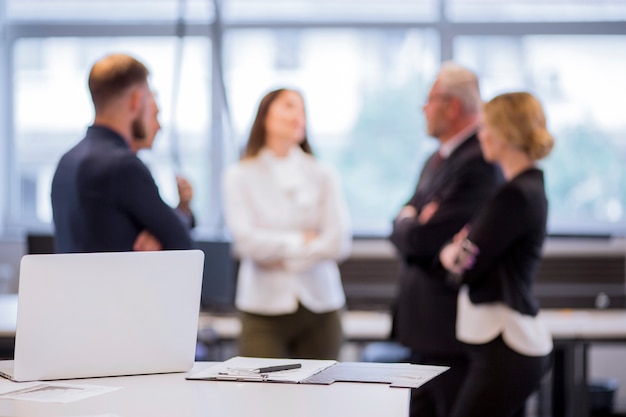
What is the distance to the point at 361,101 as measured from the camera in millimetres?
6156

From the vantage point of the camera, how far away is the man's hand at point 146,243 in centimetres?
249

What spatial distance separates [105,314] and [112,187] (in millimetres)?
557

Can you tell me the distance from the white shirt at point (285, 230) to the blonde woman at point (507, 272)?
0.74 meters

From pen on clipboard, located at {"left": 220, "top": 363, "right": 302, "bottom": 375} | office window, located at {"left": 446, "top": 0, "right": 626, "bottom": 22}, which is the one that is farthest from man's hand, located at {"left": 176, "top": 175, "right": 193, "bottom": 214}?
office window, located at {"left": 446, "top": 0, "right": 626, "bottom": 22}

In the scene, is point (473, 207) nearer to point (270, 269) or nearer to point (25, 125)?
point (270, 269)

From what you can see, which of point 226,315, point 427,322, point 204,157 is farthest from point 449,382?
point 204,157

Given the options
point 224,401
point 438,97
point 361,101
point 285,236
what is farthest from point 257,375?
point 361,101

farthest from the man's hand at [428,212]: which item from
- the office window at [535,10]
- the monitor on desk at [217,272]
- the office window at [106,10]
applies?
the office window at [106,10]

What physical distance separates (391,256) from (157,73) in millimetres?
2275

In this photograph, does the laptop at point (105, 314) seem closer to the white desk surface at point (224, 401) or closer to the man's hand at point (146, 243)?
the white desk surface at point (224, 401)

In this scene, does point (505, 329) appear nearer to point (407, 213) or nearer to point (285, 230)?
point (407, 213)

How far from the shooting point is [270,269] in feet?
11.5

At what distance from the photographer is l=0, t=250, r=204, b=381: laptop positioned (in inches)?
→ 74.7

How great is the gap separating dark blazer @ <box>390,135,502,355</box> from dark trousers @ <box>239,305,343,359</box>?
0.29 meters
